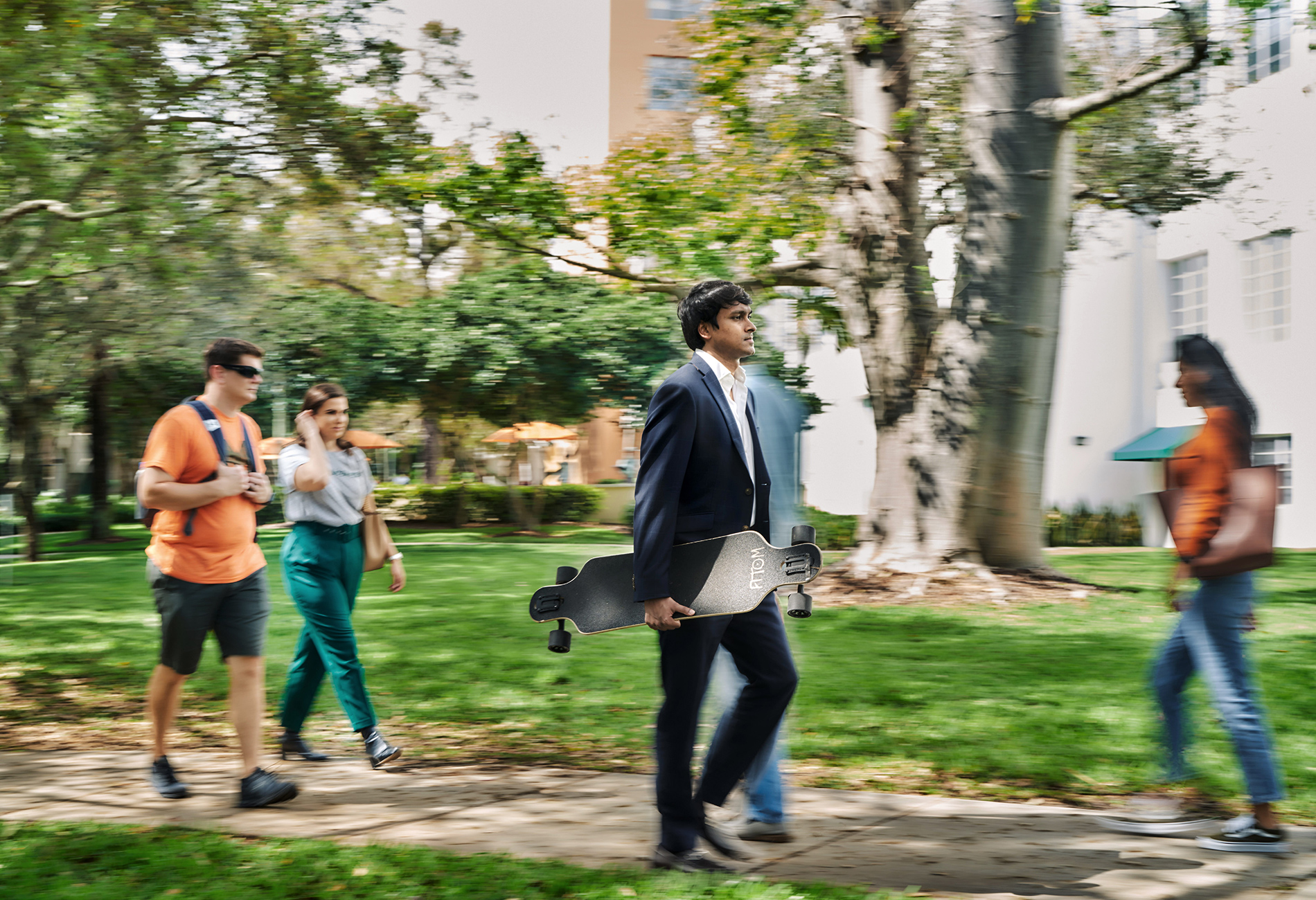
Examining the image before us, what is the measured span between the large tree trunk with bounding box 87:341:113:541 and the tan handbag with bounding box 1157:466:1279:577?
21026mm

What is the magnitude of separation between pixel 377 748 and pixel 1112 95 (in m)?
9.42

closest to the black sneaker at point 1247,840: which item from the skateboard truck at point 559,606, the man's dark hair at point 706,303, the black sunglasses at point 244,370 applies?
the skateboard truck at point 559,606

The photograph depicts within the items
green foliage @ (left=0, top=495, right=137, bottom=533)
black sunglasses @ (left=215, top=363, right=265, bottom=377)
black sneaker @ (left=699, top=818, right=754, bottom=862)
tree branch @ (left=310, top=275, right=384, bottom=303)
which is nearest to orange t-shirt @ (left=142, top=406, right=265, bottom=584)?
black sunglasses @ (left=215, top=363, right=265, bottom=377)

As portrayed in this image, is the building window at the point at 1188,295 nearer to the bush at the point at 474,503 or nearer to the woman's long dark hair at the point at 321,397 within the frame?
the bush at the point at 474,503

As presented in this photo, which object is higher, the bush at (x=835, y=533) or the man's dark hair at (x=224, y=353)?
the man's dark hair at (x=224, y=353)

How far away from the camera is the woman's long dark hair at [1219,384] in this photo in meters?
4.42

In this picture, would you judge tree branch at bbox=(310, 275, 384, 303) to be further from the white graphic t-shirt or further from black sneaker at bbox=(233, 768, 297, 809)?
black sneaker at bbox=(233, 768, 297, 809)

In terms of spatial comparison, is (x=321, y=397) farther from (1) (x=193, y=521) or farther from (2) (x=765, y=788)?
(2) (x=765, y=788)

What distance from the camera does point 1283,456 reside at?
20344 mm

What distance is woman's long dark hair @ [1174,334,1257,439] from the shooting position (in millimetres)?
4422

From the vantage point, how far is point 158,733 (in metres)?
5.04

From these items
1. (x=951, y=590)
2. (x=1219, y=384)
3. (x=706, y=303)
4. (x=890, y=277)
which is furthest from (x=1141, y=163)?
(x=706, y=303)

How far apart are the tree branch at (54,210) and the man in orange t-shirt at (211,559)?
21.6 ft

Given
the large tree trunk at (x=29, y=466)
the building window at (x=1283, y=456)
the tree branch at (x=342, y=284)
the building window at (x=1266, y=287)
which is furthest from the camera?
the tree branch at (x=342, y=284)
